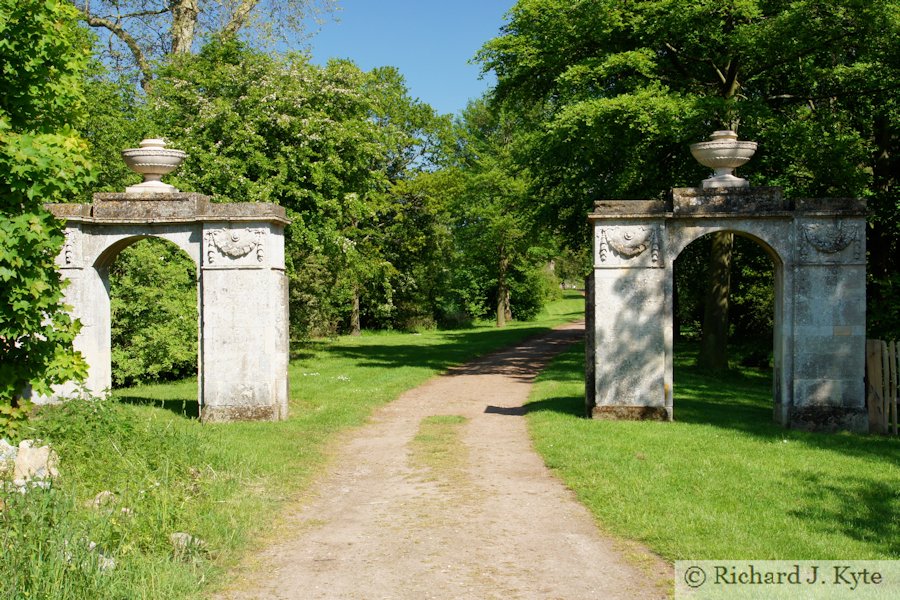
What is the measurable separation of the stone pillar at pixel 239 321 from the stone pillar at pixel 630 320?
5059 mm

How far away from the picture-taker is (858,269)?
40.4ft

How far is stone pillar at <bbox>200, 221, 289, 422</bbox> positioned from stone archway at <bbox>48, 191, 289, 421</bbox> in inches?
0.6

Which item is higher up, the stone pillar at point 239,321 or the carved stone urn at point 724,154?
the carved stone urn at point 724,154

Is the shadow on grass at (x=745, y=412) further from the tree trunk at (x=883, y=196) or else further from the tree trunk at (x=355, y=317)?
the tree trunk at (x=355, y=317)

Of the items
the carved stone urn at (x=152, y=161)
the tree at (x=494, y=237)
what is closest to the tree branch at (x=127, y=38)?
the carved stone urn at (x=152, y=161)

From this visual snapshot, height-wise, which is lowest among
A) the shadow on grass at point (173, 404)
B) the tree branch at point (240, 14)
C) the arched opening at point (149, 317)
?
the shadow on grass at point (173, 404)

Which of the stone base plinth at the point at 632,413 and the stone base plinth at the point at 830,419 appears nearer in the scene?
the stone base plinth at the point at 830,419

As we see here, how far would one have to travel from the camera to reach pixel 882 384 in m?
12.3

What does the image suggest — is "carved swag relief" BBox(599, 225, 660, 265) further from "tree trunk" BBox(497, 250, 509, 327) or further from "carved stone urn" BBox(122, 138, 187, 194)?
"tree trunk" BBox(497, 250, 509, 327)

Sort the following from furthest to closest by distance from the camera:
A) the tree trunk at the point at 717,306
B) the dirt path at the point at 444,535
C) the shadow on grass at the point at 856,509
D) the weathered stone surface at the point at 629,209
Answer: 1. the tree trunk at the point at 717,306
2. the weathered stone surface at the point at 629,209
3. the shadow on grass at the point at 856,509
4. the dirt path at the point at 444,535

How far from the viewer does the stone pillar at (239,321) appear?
12820mm

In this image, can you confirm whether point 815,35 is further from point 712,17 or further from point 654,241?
point 654,241

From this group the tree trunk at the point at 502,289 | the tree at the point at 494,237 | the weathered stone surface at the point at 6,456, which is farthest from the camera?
the tree trunk at the point at 502,289

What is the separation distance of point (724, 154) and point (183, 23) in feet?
57.2
